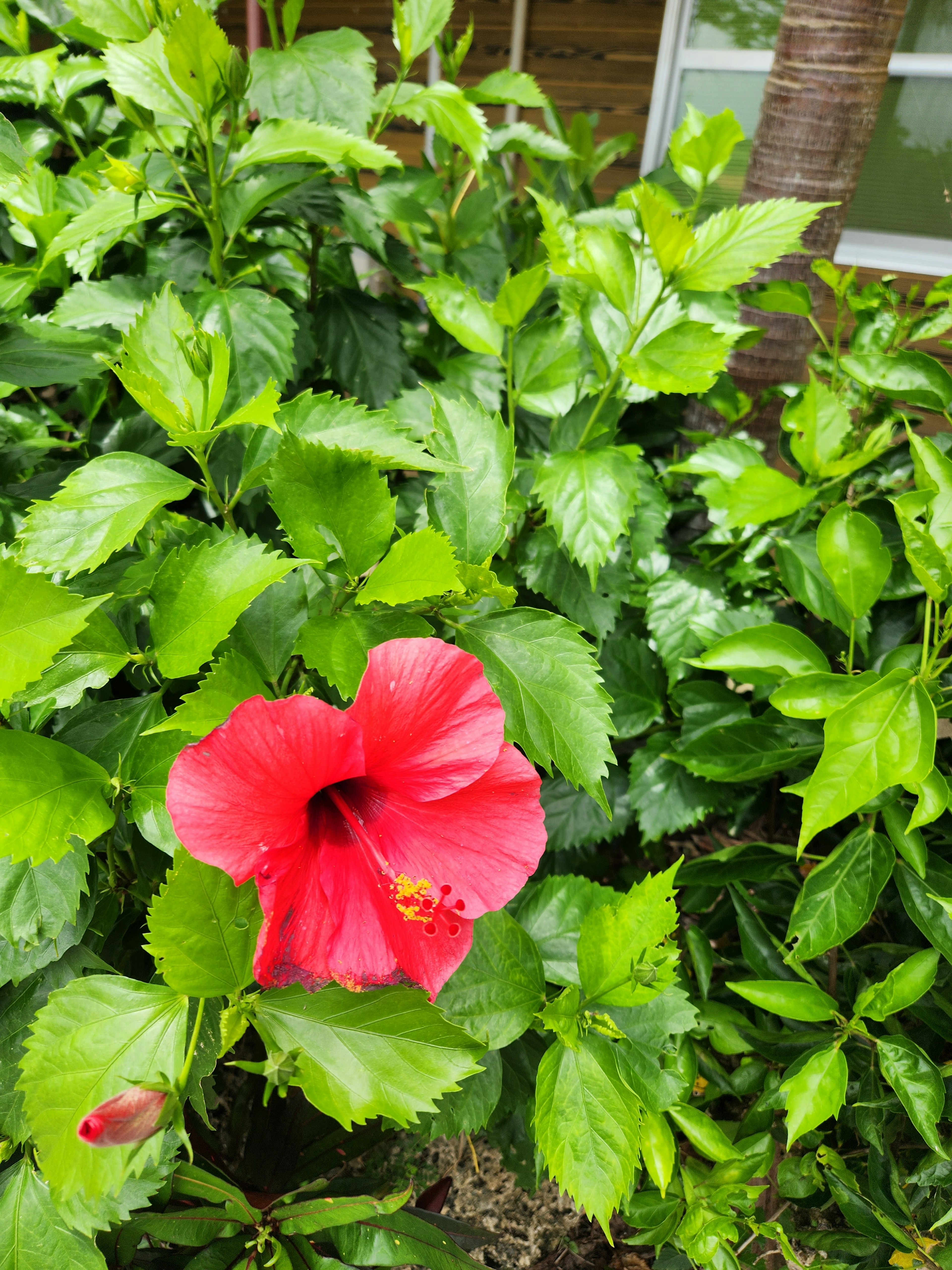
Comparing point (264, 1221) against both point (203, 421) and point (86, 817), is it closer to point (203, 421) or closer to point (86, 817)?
point (86, 817)

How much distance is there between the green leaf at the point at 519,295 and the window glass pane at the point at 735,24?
2.30 meters

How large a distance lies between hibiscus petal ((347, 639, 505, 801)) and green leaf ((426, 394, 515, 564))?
18 centimetres

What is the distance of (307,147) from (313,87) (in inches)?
9.7

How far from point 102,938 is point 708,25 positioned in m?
3.20

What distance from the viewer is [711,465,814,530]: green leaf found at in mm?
1026

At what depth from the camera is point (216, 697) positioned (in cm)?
57

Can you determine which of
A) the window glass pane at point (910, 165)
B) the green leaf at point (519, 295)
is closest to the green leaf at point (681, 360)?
the green leaf at point (519, 295)

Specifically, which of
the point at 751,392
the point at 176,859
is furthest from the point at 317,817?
the point at 751,392

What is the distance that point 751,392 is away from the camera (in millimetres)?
1572

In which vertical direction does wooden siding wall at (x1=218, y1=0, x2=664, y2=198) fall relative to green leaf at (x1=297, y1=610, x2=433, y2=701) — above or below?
above

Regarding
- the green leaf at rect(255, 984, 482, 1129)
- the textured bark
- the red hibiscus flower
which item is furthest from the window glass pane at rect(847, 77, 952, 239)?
the green leaf at rect(255, 984, 482, 1129)

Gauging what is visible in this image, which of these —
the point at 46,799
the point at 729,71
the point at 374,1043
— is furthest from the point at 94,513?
the point at 729,71

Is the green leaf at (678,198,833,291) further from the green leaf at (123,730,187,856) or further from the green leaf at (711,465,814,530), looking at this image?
the green leaf at (123,730,187,856)

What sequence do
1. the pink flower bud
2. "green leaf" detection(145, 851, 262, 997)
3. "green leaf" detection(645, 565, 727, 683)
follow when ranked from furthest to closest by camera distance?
"green leaf" detection(645, 565, 727, 683), "green leaf" detection(145, 851, 262, 997), the pink flower bud
